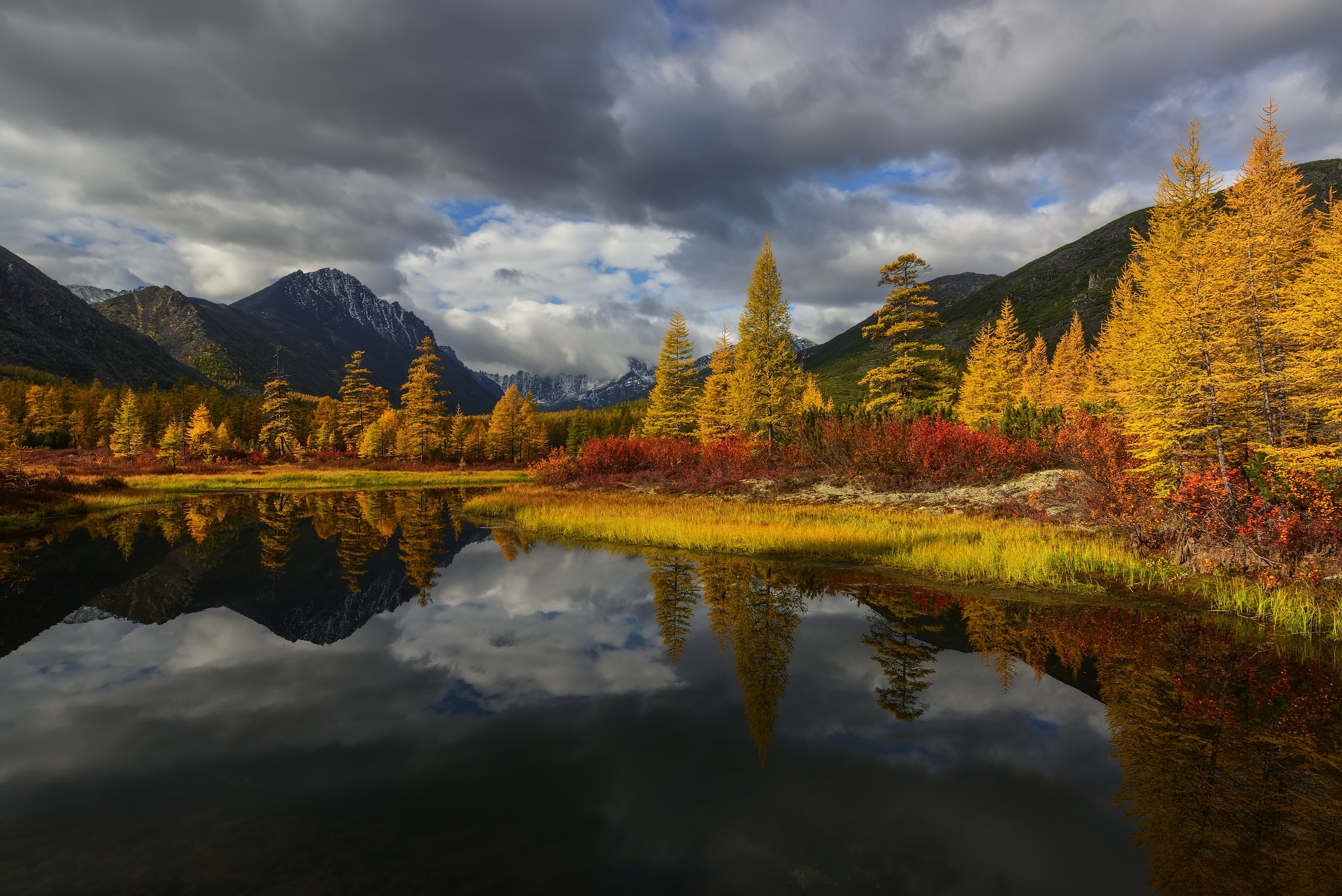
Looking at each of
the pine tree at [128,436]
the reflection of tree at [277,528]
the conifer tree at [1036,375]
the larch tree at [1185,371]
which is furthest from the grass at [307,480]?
the conifer tree at [1036,375]

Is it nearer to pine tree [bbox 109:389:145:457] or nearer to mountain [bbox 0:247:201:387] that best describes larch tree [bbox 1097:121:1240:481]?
pine tree [bbox 109:389:145:457]

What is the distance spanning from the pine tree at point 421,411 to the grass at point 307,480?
8.51m

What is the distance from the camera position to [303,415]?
3910 inches

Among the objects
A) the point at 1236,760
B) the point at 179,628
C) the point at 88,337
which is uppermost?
the point at 88,337

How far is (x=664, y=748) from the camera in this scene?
5953 millimetres

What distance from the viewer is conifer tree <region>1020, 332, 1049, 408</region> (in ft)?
182

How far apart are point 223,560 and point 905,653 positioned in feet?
60.9

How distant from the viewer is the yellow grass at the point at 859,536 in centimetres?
1264

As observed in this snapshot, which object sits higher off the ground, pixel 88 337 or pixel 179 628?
pixel 88 337

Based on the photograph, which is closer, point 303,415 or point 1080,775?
point 1080,775

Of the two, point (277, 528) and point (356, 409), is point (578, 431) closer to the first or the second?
point (356, 409)

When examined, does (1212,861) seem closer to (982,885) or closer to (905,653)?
(982,885)

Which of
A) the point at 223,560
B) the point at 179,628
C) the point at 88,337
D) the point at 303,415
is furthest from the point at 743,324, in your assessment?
the point at 88,337

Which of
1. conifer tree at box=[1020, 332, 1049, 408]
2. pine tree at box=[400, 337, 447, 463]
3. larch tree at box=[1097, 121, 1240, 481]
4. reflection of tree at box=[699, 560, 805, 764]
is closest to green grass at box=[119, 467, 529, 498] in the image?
pine tree at box=[400, 337, 447, 463]
